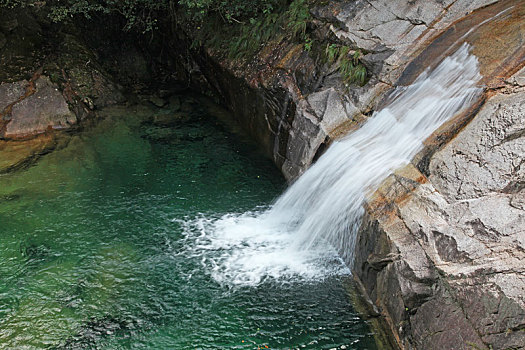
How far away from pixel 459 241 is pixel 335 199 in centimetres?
195

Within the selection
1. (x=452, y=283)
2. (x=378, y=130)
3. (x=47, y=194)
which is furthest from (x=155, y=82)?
(x=452, y=283)

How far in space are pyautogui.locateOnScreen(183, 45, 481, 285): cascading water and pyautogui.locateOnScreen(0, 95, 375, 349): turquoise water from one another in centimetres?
15

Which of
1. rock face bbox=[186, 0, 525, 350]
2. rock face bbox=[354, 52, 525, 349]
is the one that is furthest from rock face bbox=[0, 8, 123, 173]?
rock face bbox=[354, 52, 525, 349]

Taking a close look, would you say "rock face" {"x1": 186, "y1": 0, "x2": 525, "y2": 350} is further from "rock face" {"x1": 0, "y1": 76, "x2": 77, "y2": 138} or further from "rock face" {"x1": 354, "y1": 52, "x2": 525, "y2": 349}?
"rock face" {"x1": 0, "y1": 76, "x2": 77, "y2": 138}

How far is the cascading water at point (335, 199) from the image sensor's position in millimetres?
5645

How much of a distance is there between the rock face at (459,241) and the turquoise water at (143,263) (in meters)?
0.68

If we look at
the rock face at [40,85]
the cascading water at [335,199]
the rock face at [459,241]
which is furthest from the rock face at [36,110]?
the rock face at [459,241]

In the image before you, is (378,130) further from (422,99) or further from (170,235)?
(170,235)

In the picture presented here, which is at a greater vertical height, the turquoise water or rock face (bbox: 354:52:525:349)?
rock face (bbox: 354:52:525:349)

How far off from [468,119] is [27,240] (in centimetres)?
554

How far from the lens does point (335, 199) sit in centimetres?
604

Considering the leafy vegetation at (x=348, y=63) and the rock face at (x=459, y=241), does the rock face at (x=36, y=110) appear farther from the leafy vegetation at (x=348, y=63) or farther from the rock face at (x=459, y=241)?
the rock face at (x=459, y=241)

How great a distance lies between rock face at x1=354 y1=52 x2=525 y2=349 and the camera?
3.89m

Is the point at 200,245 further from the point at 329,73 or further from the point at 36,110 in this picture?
the point at 36,110
